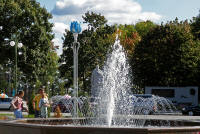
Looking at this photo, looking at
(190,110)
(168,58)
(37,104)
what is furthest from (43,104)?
(168,58)

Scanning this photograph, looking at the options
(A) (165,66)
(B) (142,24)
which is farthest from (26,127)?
(B) (142,24)

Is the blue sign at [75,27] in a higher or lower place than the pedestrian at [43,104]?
higher

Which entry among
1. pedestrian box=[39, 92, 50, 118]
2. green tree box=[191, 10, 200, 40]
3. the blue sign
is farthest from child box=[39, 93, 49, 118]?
green tree box=[191, 10, 200, 40]

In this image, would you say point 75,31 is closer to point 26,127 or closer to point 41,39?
point 26,127

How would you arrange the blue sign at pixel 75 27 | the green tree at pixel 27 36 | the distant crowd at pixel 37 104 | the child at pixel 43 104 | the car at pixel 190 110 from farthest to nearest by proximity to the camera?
the green tree at pixel 27 36 < the car at pixel 190 110 < the blue sign at pixel 75 27 < the child at pixel 43 104 < the distant crowd at pixel 37 104

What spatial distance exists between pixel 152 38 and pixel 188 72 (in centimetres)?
573

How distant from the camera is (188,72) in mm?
49656

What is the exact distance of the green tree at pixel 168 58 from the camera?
49469 millimetres

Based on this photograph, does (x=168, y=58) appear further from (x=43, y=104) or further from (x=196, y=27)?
(x=43, y=104)

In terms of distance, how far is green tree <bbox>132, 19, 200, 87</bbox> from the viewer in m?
49.5

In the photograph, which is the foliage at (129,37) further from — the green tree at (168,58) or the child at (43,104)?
the child at (43,104)

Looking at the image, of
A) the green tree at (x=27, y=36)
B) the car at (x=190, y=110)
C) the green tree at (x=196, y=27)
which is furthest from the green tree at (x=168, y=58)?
the green tree at (x=27, y=36)

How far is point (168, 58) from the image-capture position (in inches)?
1955

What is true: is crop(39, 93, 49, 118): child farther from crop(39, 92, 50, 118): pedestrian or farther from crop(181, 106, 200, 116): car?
crop(181, 106, 200, 116): car
